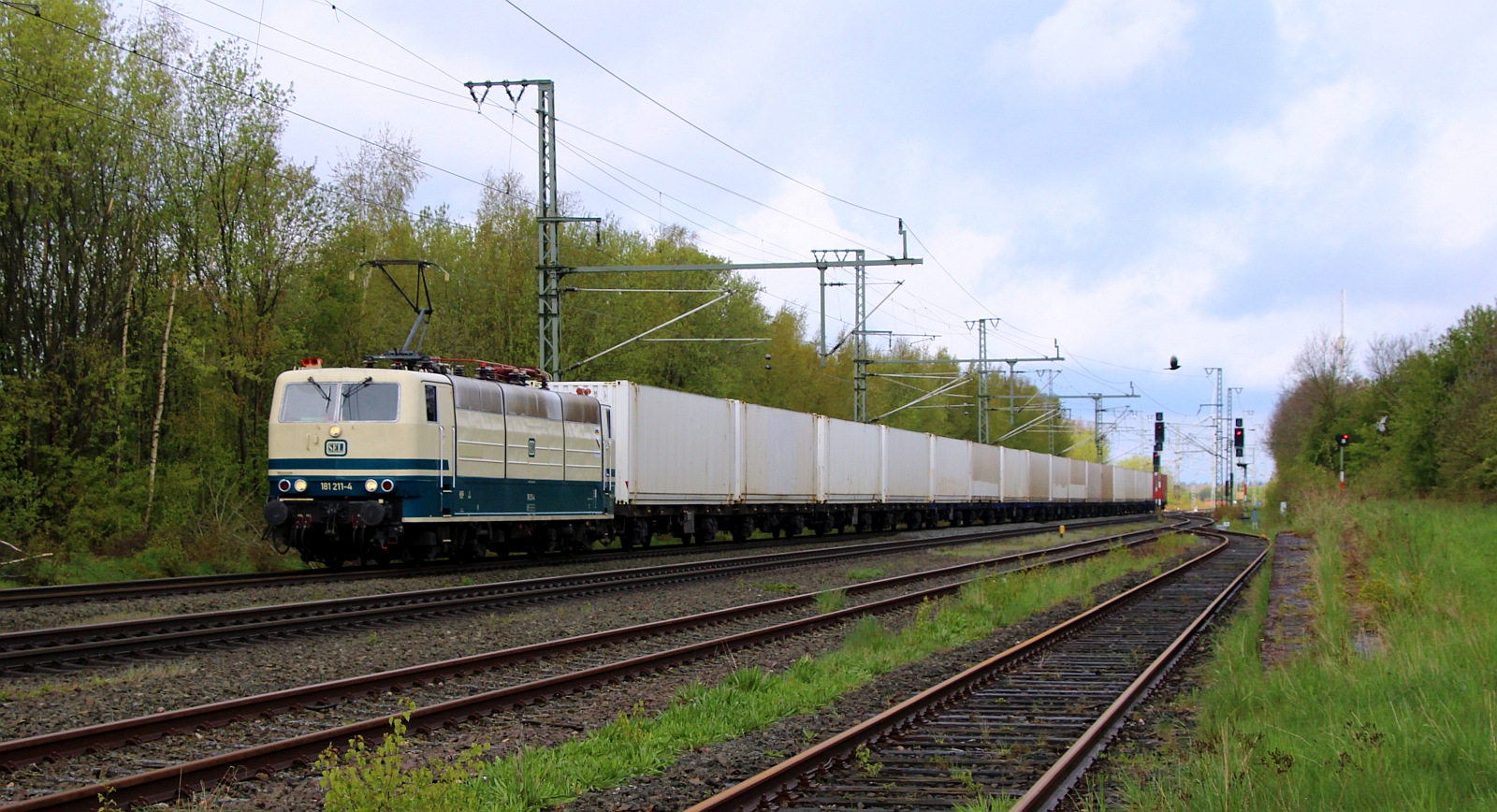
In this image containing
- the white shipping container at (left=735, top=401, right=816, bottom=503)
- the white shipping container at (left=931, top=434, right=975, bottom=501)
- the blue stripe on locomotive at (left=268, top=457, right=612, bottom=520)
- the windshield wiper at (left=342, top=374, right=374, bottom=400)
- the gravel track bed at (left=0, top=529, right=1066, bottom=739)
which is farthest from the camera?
the white shipping container at (left=931, top=434, right=975, bottom=501)

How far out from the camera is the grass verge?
20.2 feet

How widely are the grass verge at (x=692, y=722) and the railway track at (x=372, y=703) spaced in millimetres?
660

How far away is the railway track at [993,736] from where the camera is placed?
6.84 m

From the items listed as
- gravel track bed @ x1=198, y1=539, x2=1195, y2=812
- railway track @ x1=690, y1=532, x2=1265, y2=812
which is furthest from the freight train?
railway track @ x1=690, y1=532, x2=1265, y2=812

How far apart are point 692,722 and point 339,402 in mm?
11770

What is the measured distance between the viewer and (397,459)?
18375 mm

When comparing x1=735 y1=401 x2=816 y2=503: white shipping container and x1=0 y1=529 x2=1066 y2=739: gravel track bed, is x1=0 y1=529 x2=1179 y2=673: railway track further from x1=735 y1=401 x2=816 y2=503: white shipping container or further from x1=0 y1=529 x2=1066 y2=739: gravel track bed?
x1=735 y1=401 x2=816 y2=503: white shipping container

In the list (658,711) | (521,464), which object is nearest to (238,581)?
(521,464)

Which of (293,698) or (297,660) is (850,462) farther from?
(293,698)

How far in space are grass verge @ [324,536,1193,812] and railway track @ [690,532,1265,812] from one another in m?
0.96

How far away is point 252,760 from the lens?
23.3 ft

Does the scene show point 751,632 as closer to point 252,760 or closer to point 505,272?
point 252,760

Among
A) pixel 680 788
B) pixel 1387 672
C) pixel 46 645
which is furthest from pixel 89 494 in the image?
pixel 1387 672

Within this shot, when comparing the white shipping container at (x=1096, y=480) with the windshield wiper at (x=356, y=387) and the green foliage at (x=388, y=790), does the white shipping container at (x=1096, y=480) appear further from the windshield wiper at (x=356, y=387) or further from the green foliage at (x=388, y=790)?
the green foliage at (x=388, y=790)
